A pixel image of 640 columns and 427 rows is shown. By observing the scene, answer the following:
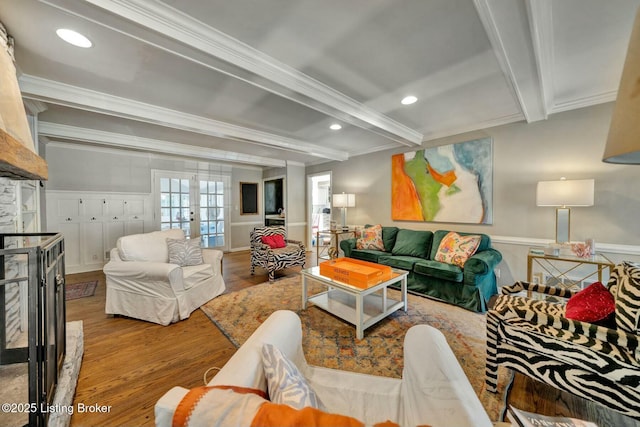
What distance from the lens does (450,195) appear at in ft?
11.6

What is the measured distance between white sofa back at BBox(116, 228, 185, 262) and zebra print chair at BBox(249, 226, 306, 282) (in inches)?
48.4

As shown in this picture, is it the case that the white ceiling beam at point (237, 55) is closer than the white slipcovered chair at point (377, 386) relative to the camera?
No

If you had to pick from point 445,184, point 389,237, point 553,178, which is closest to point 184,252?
point 389,237

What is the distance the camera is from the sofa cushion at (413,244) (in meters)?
3.48

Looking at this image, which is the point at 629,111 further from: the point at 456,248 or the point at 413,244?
the point at 413,244

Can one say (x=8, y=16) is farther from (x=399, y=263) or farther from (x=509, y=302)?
(x=399, y=263)

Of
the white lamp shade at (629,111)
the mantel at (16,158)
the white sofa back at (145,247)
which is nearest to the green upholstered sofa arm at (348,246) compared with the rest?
the white sofa back at (145,247)

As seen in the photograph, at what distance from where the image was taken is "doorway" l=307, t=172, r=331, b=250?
616 cm

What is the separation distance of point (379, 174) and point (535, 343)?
3506 millimetres

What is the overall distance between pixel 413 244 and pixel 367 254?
27.7 inches

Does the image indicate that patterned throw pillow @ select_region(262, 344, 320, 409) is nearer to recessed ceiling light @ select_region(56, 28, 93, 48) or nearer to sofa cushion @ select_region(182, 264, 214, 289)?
sofa cushion @ select_region(182, 264, 214, 289)

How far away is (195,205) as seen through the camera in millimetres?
5500

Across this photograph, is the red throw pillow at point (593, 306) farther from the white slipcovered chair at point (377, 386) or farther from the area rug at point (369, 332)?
the white slipcovered chair at point (377, 386)

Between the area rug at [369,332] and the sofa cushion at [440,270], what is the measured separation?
1.10 ft
